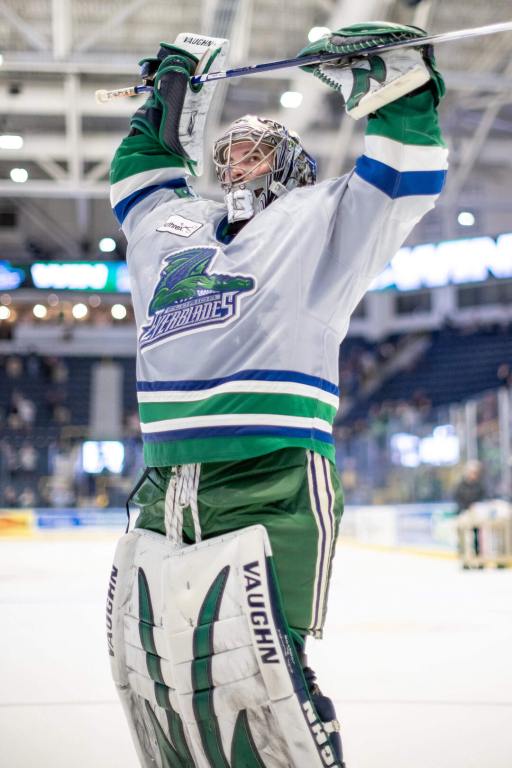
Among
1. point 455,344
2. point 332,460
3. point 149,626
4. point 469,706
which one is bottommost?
point 469,706

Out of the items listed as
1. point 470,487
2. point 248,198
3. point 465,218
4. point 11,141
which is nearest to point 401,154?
point 248,198

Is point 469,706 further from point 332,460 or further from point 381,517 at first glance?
point 381,517

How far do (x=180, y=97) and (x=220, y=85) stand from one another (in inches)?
382

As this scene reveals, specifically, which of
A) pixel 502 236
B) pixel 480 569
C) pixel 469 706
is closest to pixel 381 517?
pixel 480 569

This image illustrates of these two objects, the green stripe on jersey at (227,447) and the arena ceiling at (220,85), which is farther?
the arena ceiling at (220,85)

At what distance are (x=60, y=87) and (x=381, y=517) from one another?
703cm

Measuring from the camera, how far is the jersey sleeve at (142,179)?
5.77ft

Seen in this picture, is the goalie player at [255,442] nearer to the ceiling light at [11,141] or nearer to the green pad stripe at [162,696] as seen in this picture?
the green pad stripe at [162,696]

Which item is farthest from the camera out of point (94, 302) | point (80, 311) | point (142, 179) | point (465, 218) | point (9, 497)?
point (94, 302)

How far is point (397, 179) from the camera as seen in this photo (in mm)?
1400

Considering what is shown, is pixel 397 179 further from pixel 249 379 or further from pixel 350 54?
pixel 249 379

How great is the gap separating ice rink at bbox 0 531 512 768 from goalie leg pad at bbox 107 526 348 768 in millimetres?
751

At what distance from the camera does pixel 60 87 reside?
12.6m

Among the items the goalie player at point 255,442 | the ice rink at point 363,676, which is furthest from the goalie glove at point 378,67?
the ice rink at point 363,676
